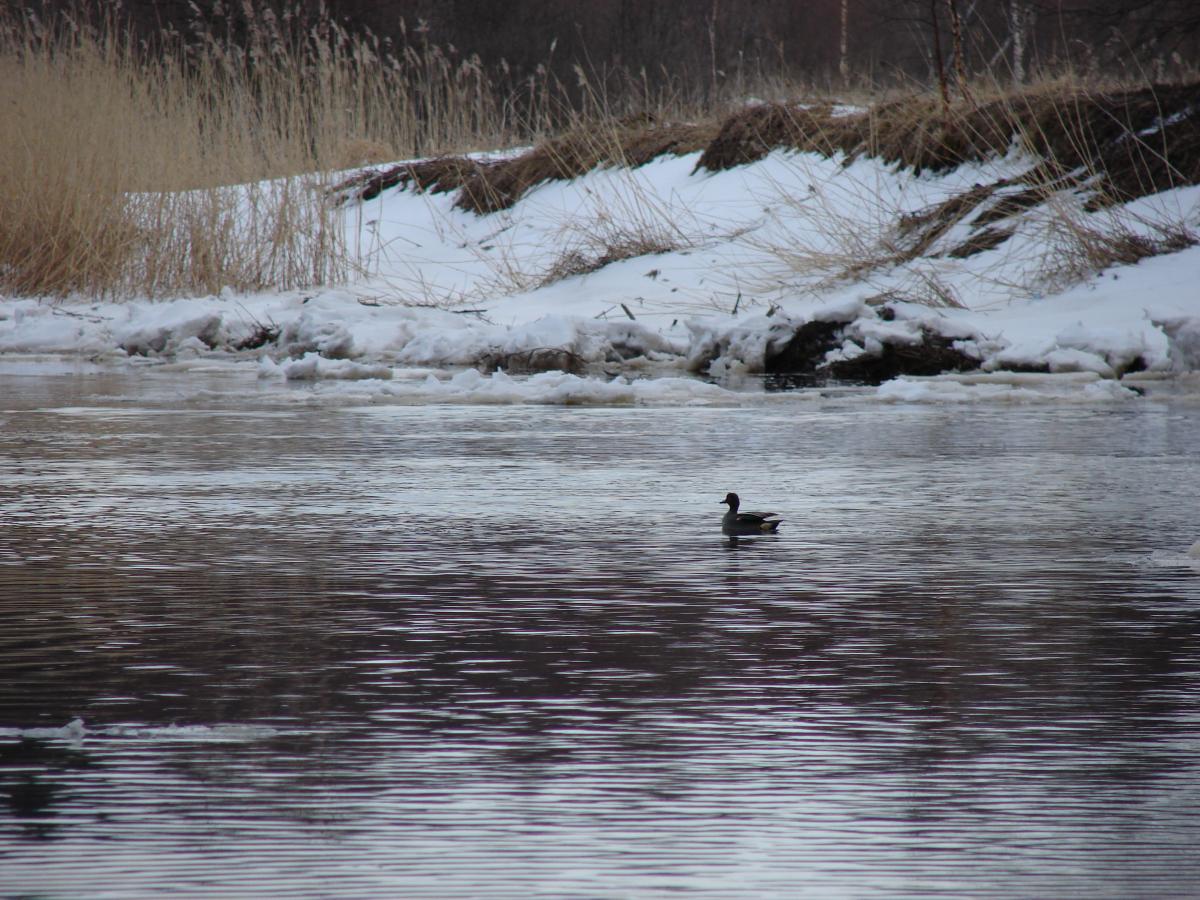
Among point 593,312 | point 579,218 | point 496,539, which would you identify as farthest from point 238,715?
point 579,218

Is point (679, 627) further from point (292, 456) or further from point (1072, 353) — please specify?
point (1072, 353)

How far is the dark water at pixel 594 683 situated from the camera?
92.4 inches

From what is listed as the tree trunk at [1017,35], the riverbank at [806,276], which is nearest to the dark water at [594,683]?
the riverbank at [806,276]

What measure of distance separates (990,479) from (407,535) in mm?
2459

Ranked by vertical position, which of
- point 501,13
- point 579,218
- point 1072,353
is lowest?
point 1072,353

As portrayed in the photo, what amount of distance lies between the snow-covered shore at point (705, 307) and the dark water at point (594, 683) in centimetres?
456

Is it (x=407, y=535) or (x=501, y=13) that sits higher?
(x=501, y=13)

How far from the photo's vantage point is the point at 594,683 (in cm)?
332

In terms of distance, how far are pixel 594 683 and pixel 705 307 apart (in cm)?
1173

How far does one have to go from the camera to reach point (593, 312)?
15.2 metres

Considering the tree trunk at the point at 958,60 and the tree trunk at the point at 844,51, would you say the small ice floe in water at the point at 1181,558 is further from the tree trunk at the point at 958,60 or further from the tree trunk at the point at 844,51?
the tree trunk at the point at 844,51

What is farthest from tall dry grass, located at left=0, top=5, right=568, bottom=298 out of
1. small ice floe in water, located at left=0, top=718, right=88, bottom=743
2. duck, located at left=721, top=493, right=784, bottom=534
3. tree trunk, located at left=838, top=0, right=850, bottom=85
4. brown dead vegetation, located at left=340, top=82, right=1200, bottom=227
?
small ice floe in water, located at left=0, top=718, right=88, bottom=743

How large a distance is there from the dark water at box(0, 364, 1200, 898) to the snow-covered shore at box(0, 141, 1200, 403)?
4556mm

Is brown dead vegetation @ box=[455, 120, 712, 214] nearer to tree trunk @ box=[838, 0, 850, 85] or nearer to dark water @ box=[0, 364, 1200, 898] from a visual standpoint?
tree trunk @ box=[838, 0, 850, 85]
